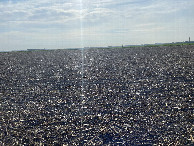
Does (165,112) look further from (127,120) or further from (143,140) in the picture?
(143,140)

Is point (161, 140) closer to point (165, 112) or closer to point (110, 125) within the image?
point (110, 125)

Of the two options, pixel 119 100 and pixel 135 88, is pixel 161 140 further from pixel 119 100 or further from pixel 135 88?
pixel 135 88

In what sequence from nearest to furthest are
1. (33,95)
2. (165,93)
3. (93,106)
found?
(93,106), (165,93), (33,95)

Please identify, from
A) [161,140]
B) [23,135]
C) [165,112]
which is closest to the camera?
[161,140]

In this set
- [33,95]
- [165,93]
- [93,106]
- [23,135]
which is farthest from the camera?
[33,95]

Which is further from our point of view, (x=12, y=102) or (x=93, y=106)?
(x=12, y=102)

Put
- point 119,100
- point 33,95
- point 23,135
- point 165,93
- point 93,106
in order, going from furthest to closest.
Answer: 1. point 33,95
2. point 165,93
3. point 119,100
4. point 93,106
5. point 23,135

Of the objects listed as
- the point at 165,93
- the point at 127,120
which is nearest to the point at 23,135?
the point at 127,120

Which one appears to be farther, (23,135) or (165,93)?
(165,93)

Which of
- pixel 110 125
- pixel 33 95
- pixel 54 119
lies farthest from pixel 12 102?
pixel 110 125
